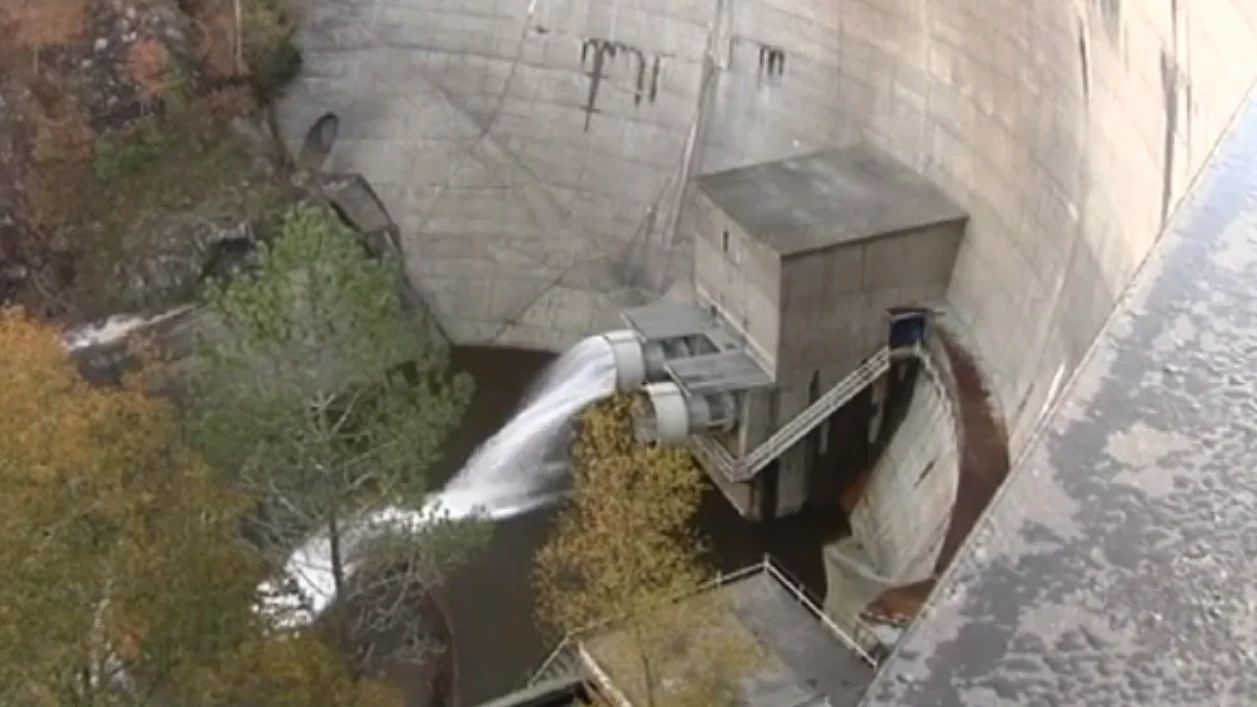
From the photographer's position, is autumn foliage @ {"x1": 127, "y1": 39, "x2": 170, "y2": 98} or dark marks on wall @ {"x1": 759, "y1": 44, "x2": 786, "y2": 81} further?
autumn foliage @ {"x1": 127, "y1": 39, "x2": 170, "y2": 98}

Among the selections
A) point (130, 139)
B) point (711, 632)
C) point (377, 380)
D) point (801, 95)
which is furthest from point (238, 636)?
point (130, 139)

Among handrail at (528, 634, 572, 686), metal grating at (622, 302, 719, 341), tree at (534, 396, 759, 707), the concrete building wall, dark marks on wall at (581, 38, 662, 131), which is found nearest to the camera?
tree at (534, 396, 759, 707)

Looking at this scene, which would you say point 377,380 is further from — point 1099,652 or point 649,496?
point 1099,652

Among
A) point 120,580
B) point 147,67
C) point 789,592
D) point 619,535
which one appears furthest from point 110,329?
point 120,580

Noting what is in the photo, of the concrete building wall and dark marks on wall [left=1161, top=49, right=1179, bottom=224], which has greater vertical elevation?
dark marks on wall [left=1161, top=49, right=1179, bottom=224]

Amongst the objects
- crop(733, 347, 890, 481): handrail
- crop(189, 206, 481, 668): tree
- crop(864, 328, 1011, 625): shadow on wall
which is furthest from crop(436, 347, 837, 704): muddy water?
crop(864, 328, 1011, 625): shadow on wall

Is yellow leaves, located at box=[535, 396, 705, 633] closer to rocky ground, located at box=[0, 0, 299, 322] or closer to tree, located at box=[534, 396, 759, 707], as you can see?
tree, located at box=[534, 396, 759, 707]

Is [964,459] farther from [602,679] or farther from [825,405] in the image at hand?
[602,679]
